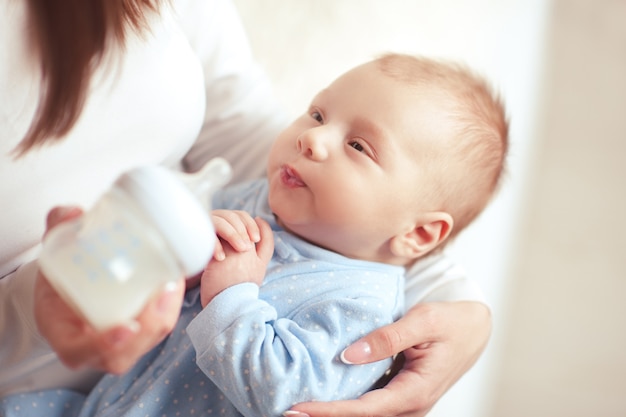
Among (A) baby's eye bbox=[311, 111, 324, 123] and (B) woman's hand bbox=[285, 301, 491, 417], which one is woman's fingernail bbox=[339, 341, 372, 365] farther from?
(A) baby's eye bbox=[311, 111, 324, 123]

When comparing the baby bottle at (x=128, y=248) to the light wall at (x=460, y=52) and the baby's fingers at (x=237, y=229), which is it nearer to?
the baby's fingers at (x=237, y=229)

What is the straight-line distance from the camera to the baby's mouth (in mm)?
868

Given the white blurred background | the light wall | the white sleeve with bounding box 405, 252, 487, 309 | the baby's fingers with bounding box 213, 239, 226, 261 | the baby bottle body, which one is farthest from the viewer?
the white blurred background

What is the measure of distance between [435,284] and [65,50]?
594 mm

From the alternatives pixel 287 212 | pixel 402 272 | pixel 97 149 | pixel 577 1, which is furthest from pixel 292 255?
→ pixel 577 1

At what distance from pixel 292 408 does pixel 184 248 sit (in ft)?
1.05

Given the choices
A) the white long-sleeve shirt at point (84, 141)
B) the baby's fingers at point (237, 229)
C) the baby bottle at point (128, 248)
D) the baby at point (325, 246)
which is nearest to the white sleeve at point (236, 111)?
the white long-sleeve shirt at point (84, 141)

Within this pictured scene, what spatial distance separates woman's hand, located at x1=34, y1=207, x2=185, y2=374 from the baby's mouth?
341 millimetres

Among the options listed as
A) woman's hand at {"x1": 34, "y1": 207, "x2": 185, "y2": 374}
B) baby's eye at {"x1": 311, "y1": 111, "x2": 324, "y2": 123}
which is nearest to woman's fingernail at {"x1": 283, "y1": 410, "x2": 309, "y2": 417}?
woman's hand at {"x1": 34, "y1": 207, "x2": 185, "y2": 374}

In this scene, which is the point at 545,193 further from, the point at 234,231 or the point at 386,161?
the point at 234,231

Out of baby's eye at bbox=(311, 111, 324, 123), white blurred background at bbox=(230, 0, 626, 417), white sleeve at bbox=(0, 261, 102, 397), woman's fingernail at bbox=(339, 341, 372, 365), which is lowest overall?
Answer: white blurred background at bbox=(230, 0, 626, 417)

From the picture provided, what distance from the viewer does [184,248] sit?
0.51m

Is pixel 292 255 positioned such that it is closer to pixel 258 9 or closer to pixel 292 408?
pixel 292 408

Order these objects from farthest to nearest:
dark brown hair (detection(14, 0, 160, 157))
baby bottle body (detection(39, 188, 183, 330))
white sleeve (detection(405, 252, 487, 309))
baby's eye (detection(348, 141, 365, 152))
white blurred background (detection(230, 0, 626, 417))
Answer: white blurred background (detection(230, 0, 626, 417))
white sleeve (detection(405, 252, 487, 309))
baby's eye (detection(348, 141, 365, 152))
dark brown hair (detection(14, 0, 160, 157))
baby bottle body (detection(39, 188, 183, 330))
